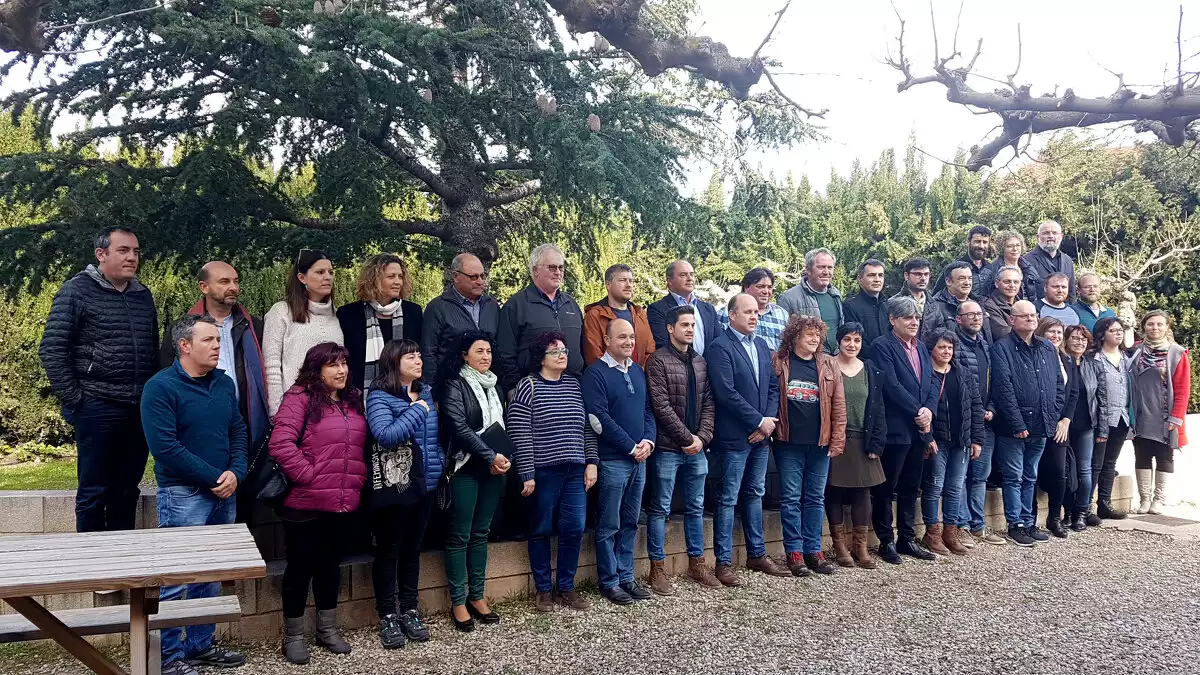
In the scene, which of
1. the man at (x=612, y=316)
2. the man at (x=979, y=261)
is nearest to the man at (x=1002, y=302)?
the man at (x=979, y=261)

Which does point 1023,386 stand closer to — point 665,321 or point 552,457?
point 665,321

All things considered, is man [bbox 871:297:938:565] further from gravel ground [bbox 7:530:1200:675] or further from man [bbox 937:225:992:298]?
man [bbox 937:225:992:298]

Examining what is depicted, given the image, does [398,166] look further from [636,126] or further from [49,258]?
[49,258]

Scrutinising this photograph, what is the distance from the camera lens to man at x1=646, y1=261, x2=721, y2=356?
5738 millimetres

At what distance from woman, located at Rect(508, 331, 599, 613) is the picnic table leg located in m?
2.13

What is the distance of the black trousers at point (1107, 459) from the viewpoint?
7433 mm

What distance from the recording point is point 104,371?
4137 mm

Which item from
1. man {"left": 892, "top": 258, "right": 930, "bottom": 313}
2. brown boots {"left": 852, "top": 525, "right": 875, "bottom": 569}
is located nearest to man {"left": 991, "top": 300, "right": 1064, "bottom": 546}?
man {"left": 892, "top": 258, "right": 930, "bottom": 313}

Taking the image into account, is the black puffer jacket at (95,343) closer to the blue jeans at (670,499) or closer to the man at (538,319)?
the man at (538,319)

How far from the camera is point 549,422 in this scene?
4.80 meters

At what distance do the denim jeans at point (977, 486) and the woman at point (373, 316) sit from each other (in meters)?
4.25

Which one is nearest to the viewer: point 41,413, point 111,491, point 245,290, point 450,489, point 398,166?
point 111,491

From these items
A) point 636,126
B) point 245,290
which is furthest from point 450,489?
point 245,290

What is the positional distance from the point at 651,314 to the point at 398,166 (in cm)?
213
